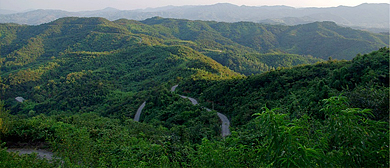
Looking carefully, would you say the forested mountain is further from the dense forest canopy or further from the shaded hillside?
the shaded hillside

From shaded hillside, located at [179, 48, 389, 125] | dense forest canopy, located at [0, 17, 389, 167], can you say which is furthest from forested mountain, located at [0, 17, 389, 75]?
shaded hillside, located at [179, 48, 389, 125]

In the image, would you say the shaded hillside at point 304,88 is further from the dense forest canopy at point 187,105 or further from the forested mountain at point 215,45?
the forested mountain at point 215,45

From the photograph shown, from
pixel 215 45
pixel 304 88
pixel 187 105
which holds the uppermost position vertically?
pixel 304 88

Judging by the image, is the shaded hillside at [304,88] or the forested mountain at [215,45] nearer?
the shaded hillside at [304,88]

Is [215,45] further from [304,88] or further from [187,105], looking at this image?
[304,88]

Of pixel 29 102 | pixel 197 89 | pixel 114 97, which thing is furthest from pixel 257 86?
pixel 29 102

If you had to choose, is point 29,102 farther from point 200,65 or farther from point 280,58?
point 280,58

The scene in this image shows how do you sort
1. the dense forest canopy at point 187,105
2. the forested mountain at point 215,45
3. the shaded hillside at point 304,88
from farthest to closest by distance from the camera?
1. the forested mountain at point 215,45
2. the shaded hillside at point 304,88
3. the dense forest canopy at point 187,105

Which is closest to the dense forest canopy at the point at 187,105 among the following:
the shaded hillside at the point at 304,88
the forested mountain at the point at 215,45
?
the shaded hillside at the point at 304,88

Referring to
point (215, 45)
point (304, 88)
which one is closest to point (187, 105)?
point (304, 88)
